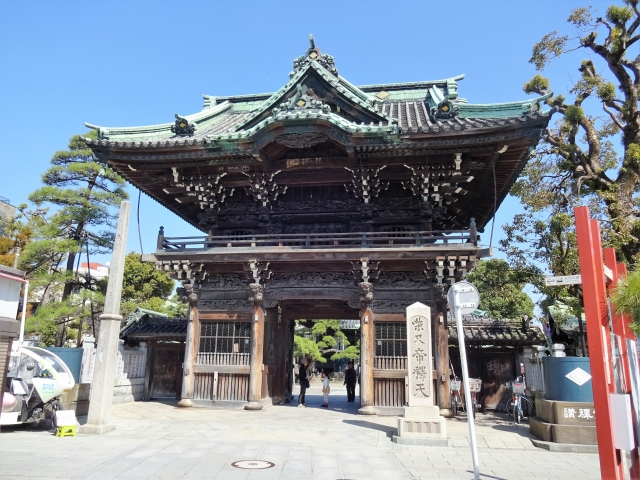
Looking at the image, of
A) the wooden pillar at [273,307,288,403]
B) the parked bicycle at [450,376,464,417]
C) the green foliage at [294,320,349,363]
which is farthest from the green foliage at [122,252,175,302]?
the parked bicycle at [450,376,464,417]

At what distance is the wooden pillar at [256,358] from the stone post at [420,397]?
5724 mm

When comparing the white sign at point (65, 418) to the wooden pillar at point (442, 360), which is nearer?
the white sign at point (65, 418)

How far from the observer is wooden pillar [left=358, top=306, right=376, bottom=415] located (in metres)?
14.0

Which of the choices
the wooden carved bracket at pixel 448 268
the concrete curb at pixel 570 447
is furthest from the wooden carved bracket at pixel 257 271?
the concrete curb at pixel 570 447

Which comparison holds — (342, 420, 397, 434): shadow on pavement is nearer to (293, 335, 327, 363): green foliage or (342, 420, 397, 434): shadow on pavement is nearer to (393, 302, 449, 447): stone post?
(393, 302, 449, 447): stone post

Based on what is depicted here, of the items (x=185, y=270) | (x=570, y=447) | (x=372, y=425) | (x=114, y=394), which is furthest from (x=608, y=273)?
(x=114, y=394)

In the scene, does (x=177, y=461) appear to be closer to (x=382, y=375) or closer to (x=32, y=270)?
(x=382, y=375)

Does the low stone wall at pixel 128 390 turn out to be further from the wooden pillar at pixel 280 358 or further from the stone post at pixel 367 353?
the stone post at pixel 367 353

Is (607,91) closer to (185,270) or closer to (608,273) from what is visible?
(608,273)

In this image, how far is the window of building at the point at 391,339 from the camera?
14.4m

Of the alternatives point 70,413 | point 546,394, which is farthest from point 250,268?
point 546,394

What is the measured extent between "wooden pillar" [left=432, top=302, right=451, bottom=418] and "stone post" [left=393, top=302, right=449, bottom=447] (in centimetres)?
317

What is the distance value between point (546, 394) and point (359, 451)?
5398mm

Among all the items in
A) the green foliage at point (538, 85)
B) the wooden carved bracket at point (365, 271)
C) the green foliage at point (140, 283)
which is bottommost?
the wooden carved bracket at point (365, 271)
